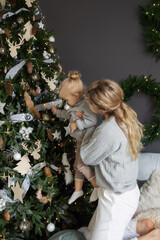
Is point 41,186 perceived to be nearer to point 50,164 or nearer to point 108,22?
point 50,164

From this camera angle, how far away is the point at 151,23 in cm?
271

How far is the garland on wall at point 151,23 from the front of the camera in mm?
2662

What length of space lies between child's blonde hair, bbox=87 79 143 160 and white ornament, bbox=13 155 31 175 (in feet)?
2.09

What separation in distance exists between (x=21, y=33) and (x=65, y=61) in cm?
124

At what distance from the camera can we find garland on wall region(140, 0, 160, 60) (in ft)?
8.73

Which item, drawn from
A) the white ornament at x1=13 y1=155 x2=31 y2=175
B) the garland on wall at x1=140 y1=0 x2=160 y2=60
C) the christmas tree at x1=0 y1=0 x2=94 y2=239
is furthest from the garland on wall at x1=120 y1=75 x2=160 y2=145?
the white ornament at x1=13 y1=155 x2=31 y2=175

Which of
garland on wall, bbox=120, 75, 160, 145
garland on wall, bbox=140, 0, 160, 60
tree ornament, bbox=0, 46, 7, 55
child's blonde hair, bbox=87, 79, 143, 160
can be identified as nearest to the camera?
child's blonde hair, bbox=87, 79, 143, 160

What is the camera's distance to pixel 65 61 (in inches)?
119

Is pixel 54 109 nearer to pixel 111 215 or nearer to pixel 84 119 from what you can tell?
pixel 84 119

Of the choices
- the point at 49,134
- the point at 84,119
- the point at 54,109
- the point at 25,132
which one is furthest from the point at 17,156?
the point at 84,119

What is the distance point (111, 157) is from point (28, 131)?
0.61 m

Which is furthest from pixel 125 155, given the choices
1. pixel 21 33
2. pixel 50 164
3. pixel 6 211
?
pixel 21 33

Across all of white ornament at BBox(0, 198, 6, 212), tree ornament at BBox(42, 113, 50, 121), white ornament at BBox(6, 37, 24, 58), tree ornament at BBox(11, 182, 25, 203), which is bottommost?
white ornament at BBox(0, 198, 6, 212)

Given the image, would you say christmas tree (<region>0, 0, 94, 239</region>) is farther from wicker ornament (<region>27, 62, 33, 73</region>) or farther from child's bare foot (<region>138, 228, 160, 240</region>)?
child's bare foot (<region>138, 228, 160, 240</region>)
